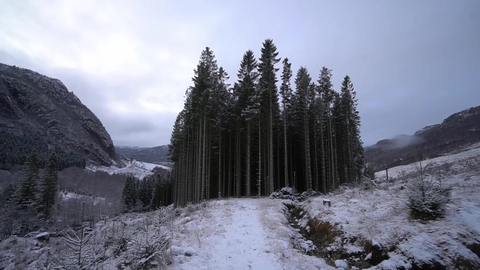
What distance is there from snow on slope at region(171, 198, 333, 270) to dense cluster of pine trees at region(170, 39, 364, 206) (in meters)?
11.3

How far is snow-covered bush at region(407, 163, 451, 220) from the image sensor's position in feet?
28.5

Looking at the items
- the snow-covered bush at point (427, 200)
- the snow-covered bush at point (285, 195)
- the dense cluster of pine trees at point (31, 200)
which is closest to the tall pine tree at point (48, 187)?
the dense cluster of pine trees at point (31, 200)

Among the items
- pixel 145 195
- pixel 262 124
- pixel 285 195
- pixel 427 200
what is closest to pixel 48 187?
pixel 145 195

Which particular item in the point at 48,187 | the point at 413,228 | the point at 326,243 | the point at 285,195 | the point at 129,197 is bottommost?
the point at 129,197

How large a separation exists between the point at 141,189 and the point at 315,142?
74.3m

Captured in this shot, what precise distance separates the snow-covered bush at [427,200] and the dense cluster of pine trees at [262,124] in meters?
14.3

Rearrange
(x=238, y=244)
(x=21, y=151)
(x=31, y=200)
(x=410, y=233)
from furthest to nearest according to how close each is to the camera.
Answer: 1. (x=21, y=151)
2. (x=31, y=200)
3. (x=238, y=244)
4. (x=410, y=233)

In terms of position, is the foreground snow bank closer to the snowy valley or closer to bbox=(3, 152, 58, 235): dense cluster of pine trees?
the snowy valley

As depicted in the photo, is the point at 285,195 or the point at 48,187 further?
the point at 48,187

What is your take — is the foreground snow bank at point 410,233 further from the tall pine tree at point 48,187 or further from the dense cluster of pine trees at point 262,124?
the tall pine tree at point 48,187

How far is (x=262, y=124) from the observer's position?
2919cm

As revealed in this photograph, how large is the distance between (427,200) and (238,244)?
7518mm

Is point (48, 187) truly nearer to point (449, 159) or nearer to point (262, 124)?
point (262, 124)

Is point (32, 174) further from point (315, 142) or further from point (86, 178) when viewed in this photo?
point (86, 178)
